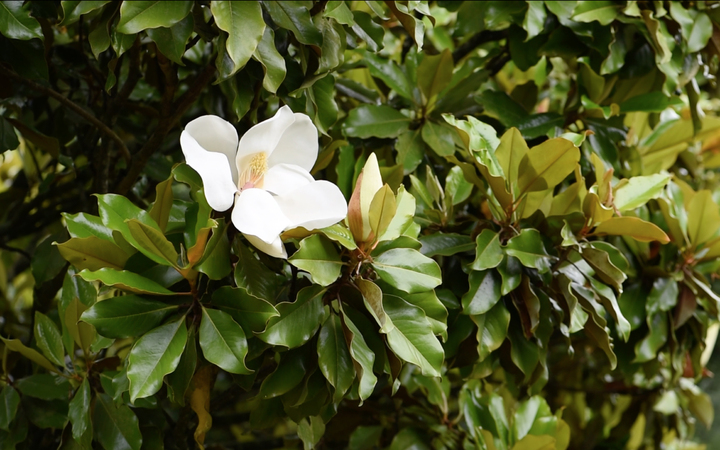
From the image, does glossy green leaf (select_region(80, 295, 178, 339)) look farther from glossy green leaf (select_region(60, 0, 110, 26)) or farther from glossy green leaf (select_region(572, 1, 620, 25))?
glossy green leaf (select_region(572, 1, 620, 25))

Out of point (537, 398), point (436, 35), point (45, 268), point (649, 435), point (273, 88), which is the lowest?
point (649, 435)

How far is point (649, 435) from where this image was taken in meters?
1.52

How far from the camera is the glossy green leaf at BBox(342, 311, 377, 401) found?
0.64m

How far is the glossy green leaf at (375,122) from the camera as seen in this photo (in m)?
0.97

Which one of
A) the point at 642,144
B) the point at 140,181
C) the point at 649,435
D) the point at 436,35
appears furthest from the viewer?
the point at 649,435

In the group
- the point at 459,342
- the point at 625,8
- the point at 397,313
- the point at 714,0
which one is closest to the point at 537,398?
the point at 459,342

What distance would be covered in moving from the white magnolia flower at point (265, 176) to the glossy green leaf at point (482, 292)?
0.80ft

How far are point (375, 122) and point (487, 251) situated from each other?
0.99 ft

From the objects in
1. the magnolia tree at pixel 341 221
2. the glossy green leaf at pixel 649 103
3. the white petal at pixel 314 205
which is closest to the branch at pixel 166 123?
the magnolia tree at pixel 341 221

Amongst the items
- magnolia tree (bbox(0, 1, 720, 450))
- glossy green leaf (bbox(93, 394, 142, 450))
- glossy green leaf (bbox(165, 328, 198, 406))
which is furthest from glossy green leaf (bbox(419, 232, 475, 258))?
glossy green leaf (bbox(93, 394, 142, 450))

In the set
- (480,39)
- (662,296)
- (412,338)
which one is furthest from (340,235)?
(480,39)

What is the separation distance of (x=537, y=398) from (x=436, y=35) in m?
0.77

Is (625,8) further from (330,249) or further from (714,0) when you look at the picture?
(330,249)

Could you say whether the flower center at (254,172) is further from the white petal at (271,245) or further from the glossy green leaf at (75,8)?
the glossy green leaf at (75,8)
